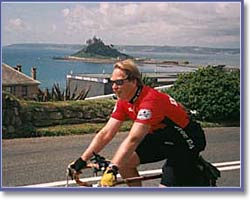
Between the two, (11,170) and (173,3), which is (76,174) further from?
(173,3)

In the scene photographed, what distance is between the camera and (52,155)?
7.63ft

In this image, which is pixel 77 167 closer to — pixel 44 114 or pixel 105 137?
pixel 105 137

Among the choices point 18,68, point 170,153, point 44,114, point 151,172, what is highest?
point 18,68

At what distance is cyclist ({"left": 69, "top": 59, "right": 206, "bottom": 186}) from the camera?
1789 mm

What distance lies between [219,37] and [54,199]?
1.03 metres

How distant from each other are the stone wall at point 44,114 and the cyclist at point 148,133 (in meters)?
0.31

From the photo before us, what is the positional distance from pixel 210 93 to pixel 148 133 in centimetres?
68

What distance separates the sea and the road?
26 centimetres

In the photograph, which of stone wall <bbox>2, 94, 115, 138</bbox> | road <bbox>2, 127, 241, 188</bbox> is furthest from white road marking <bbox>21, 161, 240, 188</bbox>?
stone wall <bbox>2, 94, 115, 138</bbox>

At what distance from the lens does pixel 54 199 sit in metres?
2.20

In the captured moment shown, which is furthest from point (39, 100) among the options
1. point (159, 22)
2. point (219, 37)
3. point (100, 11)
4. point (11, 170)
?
point (219, 37)

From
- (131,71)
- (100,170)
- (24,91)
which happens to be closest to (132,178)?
(100,170)

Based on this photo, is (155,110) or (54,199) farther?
(54,199)

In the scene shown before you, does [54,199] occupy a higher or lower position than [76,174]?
lower
